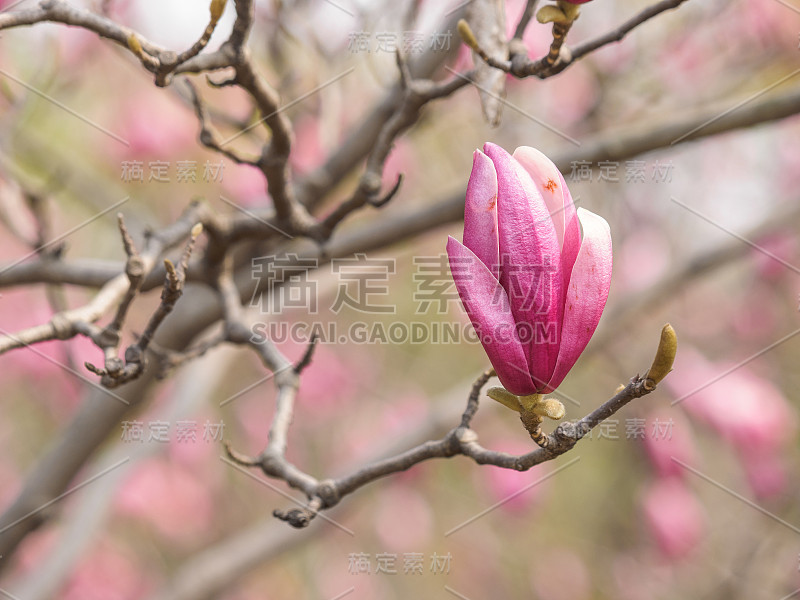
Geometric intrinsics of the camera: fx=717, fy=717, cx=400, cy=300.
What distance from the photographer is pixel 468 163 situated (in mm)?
2648

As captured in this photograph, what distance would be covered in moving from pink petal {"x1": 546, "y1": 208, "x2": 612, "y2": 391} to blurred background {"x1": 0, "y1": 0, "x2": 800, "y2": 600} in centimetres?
62

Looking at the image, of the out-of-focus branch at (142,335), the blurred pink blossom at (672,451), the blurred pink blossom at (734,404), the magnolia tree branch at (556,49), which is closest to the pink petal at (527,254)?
the magnolia tree branch at (556,49)

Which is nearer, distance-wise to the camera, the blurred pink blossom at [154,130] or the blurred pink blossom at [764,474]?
the blurred pink blossom at [764,474]

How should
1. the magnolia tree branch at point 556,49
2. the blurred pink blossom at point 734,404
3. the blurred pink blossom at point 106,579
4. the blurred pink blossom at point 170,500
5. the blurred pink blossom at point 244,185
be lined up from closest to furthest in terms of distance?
1. the magnolia tree branch at point 556,49
2. the blurred pink blossom at point 734,404
3. the blurred pink blossom at point 244,185
4. the blurred pink blossom at point 106,579
5. the blurred pink blossom at point 170,500

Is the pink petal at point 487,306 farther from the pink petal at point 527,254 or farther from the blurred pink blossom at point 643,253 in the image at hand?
the blurred pink blossom at point 643,253

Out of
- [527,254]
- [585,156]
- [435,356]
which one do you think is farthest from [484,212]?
[435,356]

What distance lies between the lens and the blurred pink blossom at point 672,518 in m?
2.34

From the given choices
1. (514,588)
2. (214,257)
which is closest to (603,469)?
(514,588)

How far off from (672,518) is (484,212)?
204cm

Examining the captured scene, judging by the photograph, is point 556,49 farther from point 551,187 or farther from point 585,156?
point 585,156

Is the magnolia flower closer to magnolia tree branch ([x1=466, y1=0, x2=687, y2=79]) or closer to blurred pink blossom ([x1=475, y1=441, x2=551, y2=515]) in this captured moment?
magnolia tree branch ([x1=466, y1=0, x2=687, y2=79])

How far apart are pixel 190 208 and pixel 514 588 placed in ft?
8.13

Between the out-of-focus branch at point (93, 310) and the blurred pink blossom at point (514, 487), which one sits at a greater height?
the out-of-focus branch at point (93, 310)

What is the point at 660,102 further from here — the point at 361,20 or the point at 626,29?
the point at 626,29
